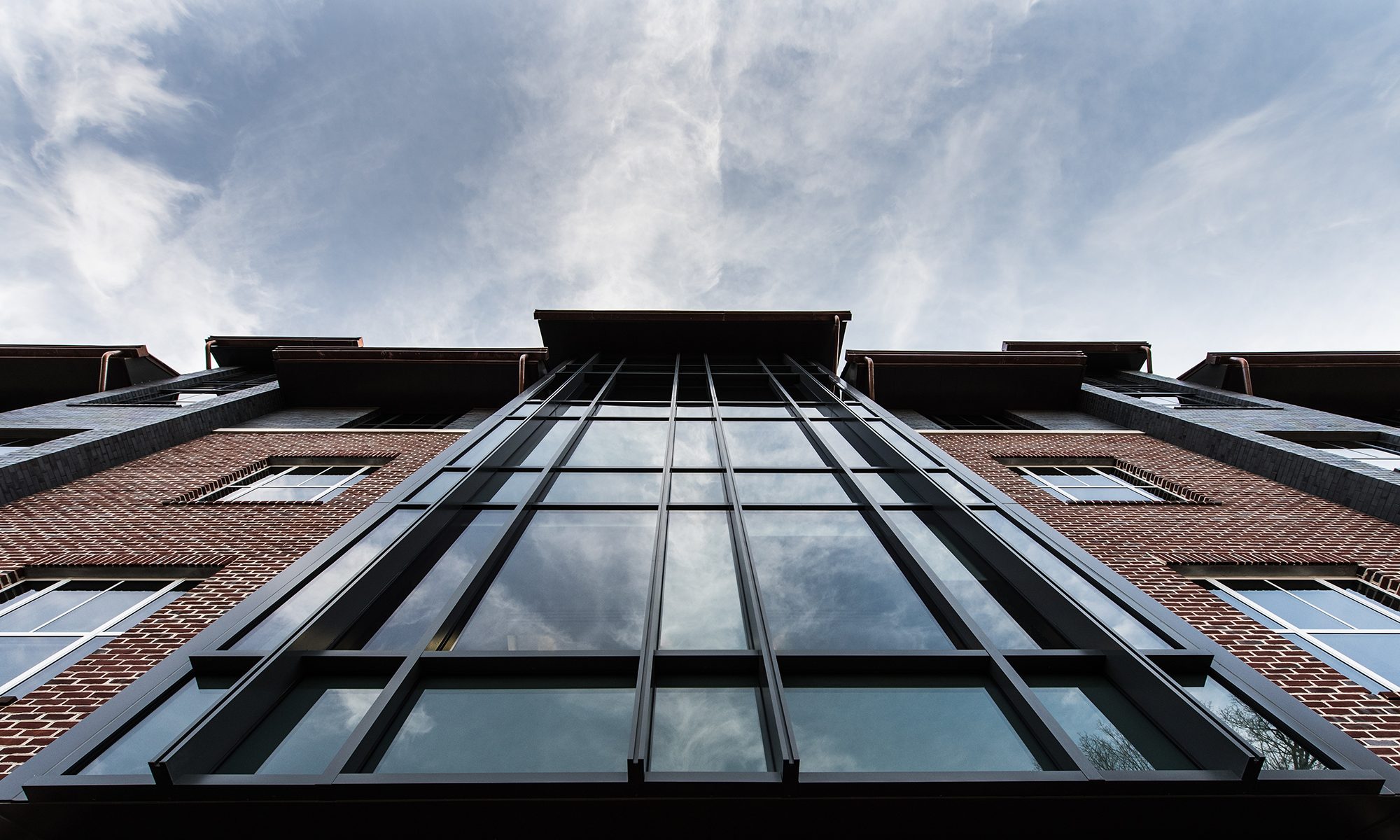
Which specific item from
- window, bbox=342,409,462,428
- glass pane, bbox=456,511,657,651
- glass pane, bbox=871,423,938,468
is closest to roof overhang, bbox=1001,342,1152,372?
glass pane, bbox=871,423,938,468

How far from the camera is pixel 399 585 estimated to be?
527 centimetres

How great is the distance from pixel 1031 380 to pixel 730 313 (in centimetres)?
968

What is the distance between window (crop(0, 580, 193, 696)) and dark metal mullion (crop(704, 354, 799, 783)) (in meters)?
6.66

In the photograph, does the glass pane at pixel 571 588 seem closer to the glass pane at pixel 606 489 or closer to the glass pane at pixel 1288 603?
the glass pane at pixel 606 489

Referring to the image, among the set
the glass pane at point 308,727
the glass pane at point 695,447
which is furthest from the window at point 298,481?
the glass pane at point 308,727

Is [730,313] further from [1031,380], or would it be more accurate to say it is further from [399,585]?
[399,585]

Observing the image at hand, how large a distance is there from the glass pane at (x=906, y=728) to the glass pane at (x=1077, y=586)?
4.44 feet

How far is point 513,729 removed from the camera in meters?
3.71

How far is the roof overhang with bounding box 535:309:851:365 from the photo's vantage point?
16.4 metres

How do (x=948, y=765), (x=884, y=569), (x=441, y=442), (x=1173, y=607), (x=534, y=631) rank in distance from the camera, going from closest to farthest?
(x=948, y=765) < (x=534, y=631) < (x=884, y=569) < (x=1173, y=607) < (x=441, y=442)

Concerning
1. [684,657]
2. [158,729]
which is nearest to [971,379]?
[684,657]

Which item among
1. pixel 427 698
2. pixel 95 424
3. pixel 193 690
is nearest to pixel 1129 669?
pixel 427 698

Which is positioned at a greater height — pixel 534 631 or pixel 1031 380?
pixel 1031 380

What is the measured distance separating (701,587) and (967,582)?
262 cm
